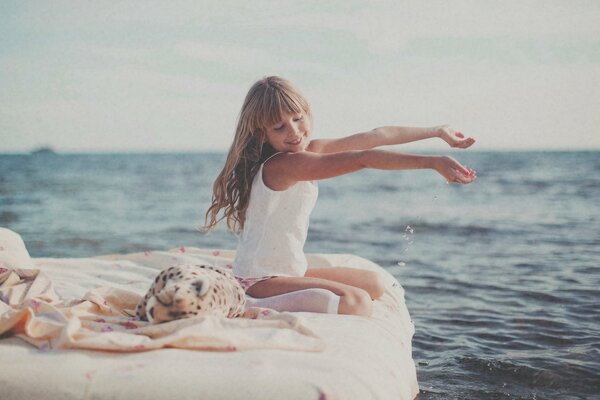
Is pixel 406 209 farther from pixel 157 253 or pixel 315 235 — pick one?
pixel 157 253

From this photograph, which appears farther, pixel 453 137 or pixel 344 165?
pixel 453 137

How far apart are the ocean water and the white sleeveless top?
66 cm

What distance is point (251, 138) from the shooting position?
3.57 m

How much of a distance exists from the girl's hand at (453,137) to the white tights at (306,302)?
1.07 m

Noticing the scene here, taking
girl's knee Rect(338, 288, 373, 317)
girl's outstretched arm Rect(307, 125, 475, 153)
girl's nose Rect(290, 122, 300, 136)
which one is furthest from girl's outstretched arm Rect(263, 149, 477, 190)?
girl's knee Rect(338, 288, 373, 317)

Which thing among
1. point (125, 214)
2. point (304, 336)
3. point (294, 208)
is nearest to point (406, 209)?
point (125, 214)

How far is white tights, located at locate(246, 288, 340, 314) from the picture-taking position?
3.11 m

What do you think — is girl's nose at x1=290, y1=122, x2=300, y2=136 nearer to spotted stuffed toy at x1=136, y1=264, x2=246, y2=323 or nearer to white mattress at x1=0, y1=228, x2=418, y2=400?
spotted stuffed toy at x1=136, y1=264, x2=246, y2=323

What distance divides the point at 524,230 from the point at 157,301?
7.92 m

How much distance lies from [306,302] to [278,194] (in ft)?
2.20

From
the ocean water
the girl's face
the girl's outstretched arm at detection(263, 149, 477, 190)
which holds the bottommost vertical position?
the ocean water

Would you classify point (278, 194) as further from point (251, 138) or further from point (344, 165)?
point (344, 165)

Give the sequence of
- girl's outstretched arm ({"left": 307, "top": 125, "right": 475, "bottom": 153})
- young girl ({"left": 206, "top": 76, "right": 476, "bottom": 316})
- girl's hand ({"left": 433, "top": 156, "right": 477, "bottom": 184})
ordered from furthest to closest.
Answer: girl's outstretched arm ({"left": 307, "top": 125, "right": 475, "bottom": 153}) → young girl ({"left": 206, "top": 76, "right": 476, "bottom": 316}) → girl's hand ({"left": 433, "top": 156, "right": 477, "bottom": 184})

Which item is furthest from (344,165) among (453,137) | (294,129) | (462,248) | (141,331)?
(462,248)
